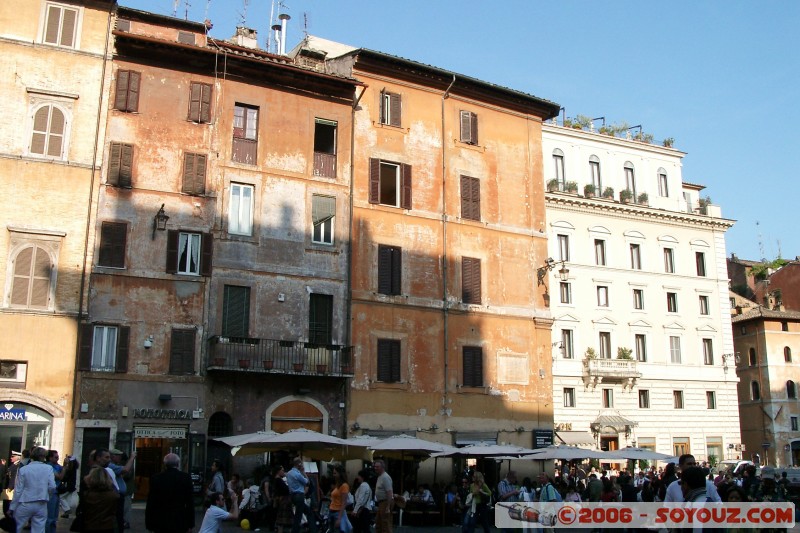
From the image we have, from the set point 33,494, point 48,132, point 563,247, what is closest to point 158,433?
point 48,132

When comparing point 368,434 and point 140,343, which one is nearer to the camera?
point 140,343

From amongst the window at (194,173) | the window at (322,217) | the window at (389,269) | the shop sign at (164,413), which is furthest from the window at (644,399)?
the window at (194,173)

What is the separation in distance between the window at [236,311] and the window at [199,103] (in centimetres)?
582

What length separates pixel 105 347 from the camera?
26.5 metres

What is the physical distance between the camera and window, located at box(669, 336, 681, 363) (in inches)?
1855

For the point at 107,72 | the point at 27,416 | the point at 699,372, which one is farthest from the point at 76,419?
the point at 699,372

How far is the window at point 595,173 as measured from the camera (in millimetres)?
47406

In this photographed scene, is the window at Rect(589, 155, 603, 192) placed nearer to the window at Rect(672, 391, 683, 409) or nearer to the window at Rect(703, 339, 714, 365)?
the window at Rect(703, 339, 714, 365)

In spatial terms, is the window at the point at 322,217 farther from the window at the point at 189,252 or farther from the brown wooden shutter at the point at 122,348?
the brown wooden shutter at the point at 122,348

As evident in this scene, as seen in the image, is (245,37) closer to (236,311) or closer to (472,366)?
(236,311)

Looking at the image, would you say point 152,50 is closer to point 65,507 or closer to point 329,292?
point 329,292

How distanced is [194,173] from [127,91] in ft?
11.0

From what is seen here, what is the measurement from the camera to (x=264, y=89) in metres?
30.5

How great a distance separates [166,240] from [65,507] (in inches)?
431
